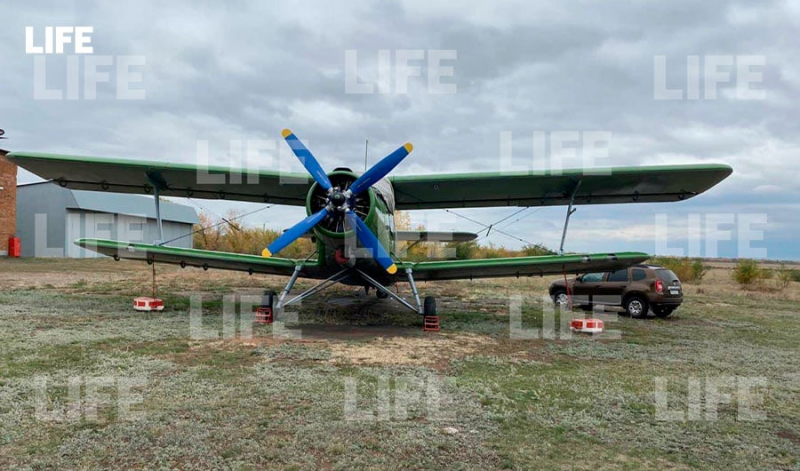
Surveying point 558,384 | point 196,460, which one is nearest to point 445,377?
point 558,384

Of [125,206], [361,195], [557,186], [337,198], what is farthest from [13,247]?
[557,186]

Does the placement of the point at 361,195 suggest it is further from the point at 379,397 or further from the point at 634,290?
the point at 634,290

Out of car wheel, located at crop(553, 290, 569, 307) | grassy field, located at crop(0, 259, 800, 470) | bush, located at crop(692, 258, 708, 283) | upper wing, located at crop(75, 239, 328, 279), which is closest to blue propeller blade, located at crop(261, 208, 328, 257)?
grassy field, located at crop(0, 259, 800, 470)

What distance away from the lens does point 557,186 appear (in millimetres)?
11148

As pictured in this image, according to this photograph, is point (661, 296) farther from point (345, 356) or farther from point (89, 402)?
point (89, 402)

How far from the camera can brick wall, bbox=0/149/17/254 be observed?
28.5m

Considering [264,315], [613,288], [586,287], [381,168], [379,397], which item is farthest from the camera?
[586,287]

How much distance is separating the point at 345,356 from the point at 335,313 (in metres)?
4.99

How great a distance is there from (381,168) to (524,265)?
387 centimetres

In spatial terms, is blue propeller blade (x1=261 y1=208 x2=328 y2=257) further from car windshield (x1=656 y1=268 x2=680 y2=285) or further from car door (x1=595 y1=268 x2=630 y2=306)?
car windshield (x1=656 y1=268 x2=680 y2=285)

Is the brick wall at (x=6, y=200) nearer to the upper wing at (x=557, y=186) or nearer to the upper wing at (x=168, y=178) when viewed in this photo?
the upper wing at (x=168, y=178)

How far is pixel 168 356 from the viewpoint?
637 centimetres

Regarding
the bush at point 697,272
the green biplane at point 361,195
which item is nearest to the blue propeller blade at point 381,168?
the green biplane at point 361,195

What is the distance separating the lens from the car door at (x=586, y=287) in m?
13.6
